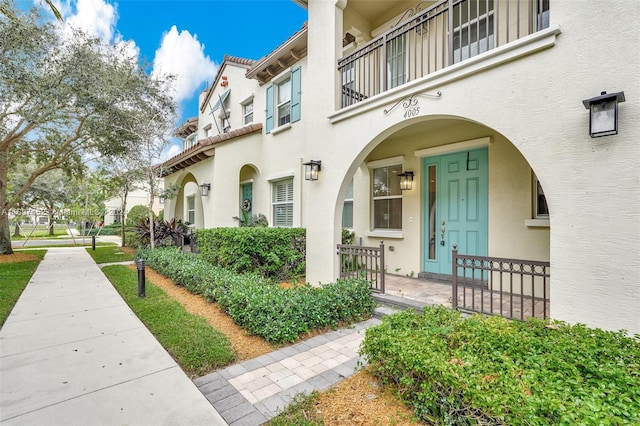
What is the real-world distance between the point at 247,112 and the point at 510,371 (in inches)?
513

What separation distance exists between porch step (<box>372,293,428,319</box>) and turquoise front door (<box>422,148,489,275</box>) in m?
2.10

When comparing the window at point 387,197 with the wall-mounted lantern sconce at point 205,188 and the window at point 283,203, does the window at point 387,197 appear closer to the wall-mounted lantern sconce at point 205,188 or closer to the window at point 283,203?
the window at point 283,203

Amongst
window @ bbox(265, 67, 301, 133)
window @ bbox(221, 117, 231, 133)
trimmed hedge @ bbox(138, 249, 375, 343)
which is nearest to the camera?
trimmed hedge @ bbox(138, 249, 375, 343)

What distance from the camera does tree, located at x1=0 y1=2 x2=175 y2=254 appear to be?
8836mm

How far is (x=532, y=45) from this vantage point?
3844 mm

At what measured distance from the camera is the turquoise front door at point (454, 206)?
255 inches

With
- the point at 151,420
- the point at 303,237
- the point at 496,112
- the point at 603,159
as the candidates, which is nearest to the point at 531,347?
the point at 603,159

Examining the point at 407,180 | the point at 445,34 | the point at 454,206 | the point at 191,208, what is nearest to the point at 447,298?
the point at 454,206

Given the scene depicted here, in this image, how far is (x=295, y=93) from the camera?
9.96m

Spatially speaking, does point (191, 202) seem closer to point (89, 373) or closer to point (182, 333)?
point (182, 333)

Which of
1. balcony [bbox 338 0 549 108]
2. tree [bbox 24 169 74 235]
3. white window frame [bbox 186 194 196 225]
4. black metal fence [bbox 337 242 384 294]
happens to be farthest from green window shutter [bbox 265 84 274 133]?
tree [bbox 24 169 74 235]

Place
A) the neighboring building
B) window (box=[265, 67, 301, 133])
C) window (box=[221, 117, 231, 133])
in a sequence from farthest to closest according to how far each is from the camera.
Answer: window (box=[221, 117, 231, 133]), window (box=[265, 67, 301, 133]), the neighboring building

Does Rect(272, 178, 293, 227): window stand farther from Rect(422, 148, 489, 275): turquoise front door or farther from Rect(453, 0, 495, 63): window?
Rect(453, 0, 495, 63): window

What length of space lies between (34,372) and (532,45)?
24.4 feet
